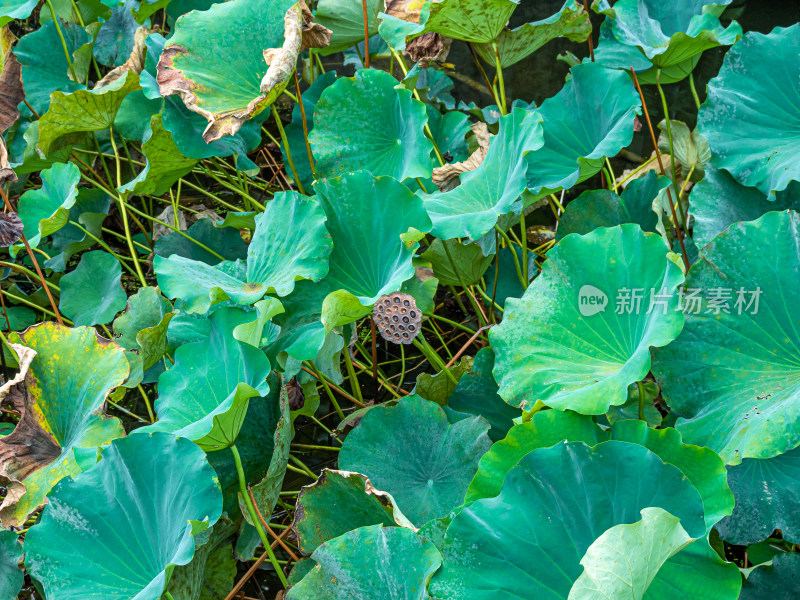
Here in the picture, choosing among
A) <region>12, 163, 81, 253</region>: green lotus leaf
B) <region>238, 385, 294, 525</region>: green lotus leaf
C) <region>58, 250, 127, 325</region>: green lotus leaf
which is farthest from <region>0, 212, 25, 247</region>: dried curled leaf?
<region>238, 385, 294, 525</region>: green lotus leaf

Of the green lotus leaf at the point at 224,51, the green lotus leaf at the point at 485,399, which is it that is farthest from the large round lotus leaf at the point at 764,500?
the green lotus leaf at the point at 224,51

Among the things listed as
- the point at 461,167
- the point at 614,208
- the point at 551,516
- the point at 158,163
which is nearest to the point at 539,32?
the point at 461,167

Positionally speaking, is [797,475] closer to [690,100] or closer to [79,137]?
[690,100]

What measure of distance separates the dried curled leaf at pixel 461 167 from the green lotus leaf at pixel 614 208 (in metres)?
→ 0.25

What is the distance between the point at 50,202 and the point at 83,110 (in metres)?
0.25

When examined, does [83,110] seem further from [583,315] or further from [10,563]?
[583,315]

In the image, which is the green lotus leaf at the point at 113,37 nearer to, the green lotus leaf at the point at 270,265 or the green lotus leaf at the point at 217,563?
the green lotus leaf at the point at 270,265

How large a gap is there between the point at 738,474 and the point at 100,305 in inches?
59.7

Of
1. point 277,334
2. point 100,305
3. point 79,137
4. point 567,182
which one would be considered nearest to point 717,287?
point 567,182

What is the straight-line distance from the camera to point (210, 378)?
3.77 ft

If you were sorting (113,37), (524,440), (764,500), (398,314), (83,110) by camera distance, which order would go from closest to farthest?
(524,440), (764,500), (398,314), (83,110), (113,37)

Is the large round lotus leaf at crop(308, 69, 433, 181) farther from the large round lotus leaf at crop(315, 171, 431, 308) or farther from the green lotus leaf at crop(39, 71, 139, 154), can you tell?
the green lotus leaf at crop(39, 71, 139, 154)

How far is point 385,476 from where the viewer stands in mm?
1179

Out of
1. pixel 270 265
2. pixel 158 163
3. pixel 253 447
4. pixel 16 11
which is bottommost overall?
pixel 253 447
